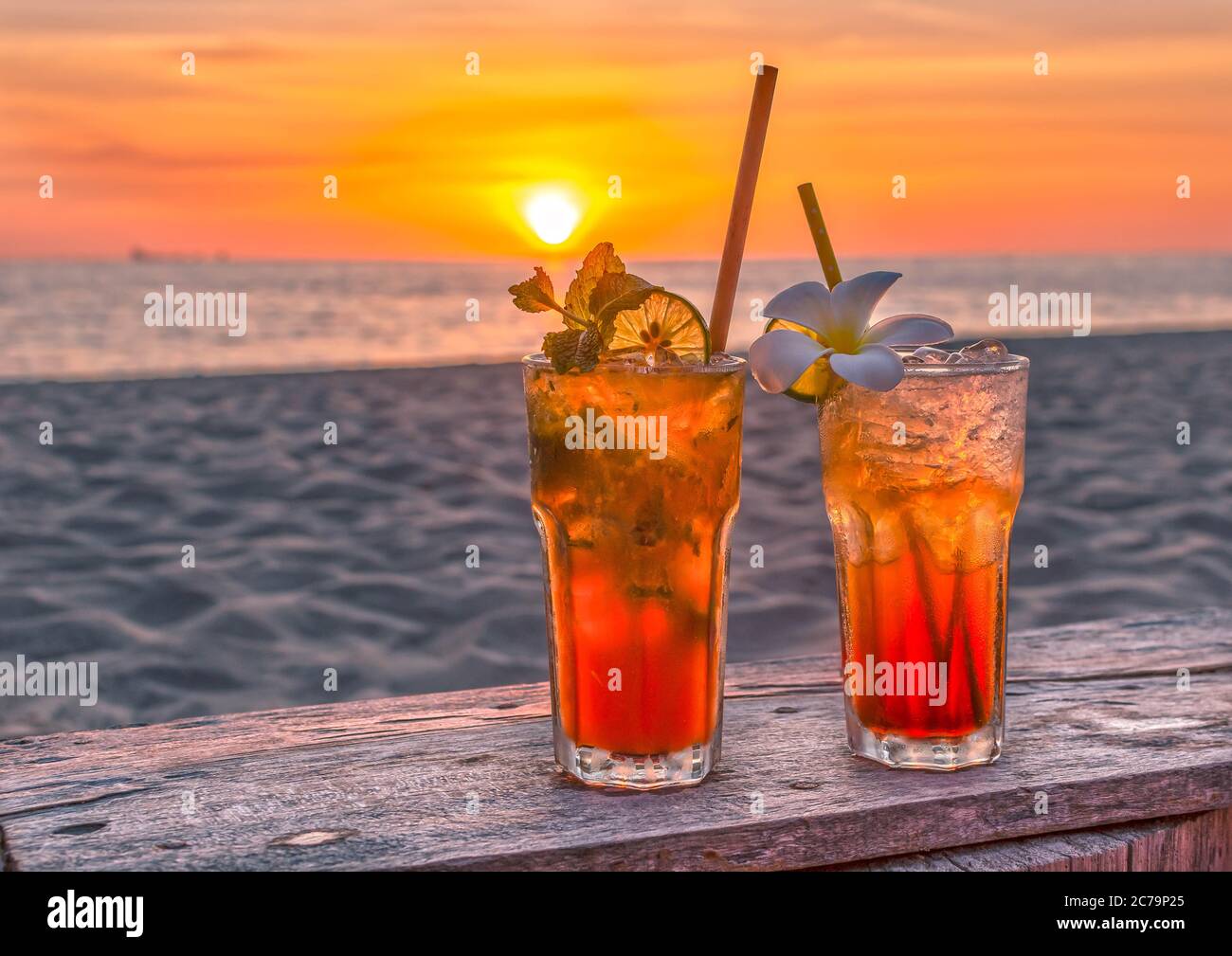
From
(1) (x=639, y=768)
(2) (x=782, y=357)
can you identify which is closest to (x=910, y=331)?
(2) (x=782, y=357)

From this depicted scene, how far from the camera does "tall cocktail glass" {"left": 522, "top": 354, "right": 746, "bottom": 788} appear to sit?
1.53 meters

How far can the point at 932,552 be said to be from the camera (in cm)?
160

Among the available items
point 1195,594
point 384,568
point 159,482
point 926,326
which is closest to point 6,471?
point 159,482

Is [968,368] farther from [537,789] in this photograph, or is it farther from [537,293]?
[537,789]

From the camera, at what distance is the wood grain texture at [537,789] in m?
1.36

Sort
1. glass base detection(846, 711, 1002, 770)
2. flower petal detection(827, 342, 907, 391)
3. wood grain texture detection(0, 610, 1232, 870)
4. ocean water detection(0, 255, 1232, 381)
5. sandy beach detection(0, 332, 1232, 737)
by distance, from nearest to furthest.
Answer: wood grain texture detection(0, 610, 1232, 870)
flower petal detection(827, 342, 907, 391)
glass base detection(846, 711, 1002, 770)
sandy beach detection(0, 332, 1232, 737)
ocean water detection(0, 255, 1232, 381)

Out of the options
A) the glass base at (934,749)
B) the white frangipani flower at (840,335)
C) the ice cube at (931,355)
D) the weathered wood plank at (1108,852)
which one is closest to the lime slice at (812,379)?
the white frangipani flower at (840,335)

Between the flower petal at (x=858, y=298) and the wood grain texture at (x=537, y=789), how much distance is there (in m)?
0.56

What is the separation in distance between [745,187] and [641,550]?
467 millimetres

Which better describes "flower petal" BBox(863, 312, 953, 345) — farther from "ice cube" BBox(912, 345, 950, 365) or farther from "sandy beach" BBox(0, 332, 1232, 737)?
"sandy beach" BBox(0, 332, 1232, 737)

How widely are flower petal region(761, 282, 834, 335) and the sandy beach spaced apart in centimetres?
295

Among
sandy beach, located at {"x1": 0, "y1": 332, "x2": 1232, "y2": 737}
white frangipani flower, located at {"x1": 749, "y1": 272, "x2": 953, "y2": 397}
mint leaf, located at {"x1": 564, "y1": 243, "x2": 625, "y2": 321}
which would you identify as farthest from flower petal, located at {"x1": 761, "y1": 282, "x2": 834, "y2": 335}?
sandy beach, located at {"x1": 0, "y1": 332, "x2": 1232, "y2": 737}

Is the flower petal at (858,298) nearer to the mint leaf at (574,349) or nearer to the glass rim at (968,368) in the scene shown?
the glass rim at (968,368)
